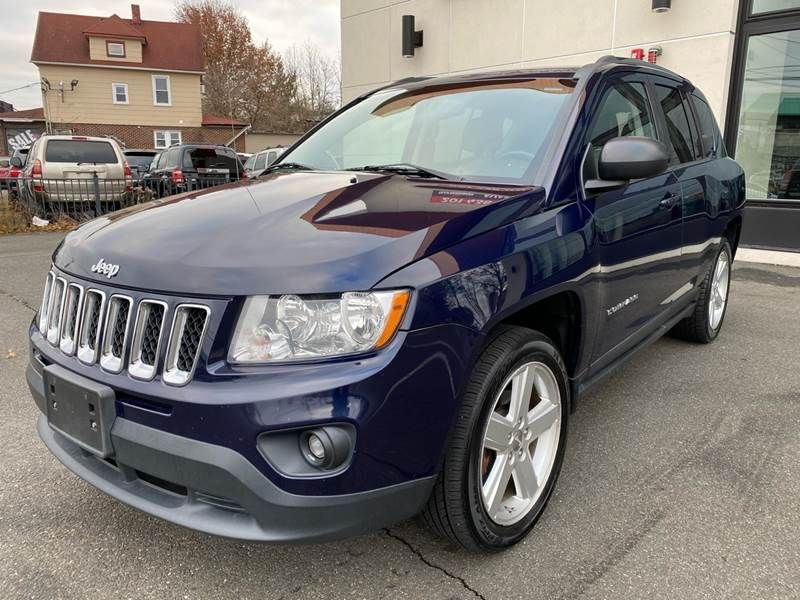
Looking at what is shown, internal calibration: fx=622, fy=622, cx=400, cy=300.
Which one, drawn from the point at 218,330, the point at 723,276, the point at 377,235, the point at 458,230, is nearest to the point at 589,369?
the point at 458,230

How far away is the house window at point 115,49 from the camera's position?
34219 millimetres

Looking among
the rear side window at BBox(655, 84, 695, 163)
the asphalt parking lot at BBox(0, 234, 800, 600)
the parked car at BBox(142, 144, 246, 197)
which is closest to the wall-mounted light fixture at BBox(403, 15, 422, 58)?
the parked car at BBox(142, 144, 246, 197)

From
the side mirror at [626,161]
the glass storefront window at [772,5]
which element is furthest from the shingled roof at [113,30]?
the side mirror at [626,161]

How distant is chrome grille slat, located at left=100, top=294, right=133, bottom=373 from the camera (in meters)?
1.95

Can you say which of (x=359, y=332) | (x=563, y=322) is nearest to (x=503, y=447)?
(x=563, y=322)

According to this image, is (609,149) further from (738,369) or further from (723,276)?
(723,276)

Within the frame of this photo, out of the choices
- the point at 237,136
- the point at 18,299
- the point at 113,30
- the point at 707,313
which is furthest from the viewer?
the point at 237,136

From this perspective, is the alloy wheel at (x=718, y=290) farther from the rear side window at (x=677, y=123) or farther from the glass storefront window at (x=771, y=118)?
the glass storefront window at (x=771, y=118)

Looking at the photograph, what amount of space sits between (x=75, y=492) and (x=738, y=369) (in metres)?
4.05

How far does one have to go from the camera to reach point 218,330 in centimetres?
177

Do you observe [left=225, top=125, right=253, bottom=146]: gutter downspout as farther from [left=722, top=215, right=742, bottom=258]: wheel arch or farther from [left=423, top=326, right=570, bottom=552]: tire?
[left=423, top=326, right=570, bottom=552]: tire

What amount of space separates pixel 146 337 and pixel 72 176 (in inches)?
460

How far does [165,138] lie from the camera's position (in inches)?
1395

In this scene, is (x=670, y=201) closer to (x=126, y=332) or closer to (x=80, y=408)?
(x=126, y=332)
